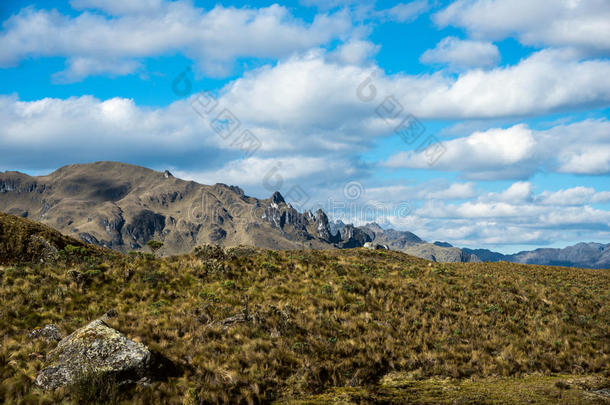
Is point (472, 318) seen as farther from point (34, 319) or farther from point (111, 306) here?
point (34, 319)

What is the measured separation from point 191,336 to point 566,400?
14395 mm

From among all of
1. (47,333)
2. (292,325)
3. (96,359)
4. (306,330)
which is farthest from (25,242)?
(306,330)

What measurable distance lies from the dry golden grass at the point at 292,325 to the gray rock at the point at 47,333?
1.32 feet

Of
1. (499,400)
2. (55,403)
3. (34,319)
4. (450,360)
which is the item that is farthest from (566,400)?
(34,319)

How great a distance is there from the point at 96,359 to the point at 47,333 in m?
4.84

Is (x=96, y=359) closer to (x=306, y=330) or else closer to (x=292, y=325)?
(x=292, y=325)

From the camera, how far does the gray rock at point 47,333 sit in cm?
1531

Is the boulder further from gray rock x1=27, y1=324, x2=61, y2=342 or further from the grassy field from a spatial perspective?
gray rock x1=27, y1=324, x2=61, y2=342

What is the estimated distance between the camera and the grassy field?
A: 43.9 ft

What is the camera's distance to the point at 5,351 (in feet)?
45.1

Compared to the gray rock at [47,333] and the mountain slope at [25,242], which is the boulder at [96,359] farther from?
the mountain slope at [25,242]

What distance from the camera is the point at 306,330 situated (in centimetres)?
1842

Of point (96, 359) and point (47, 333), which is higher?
point (47, 333)

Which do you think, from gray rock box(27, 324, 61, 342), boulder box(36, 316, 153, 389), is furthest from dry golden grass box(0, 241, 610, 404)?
boulder box(36, 316, 153, 389)
